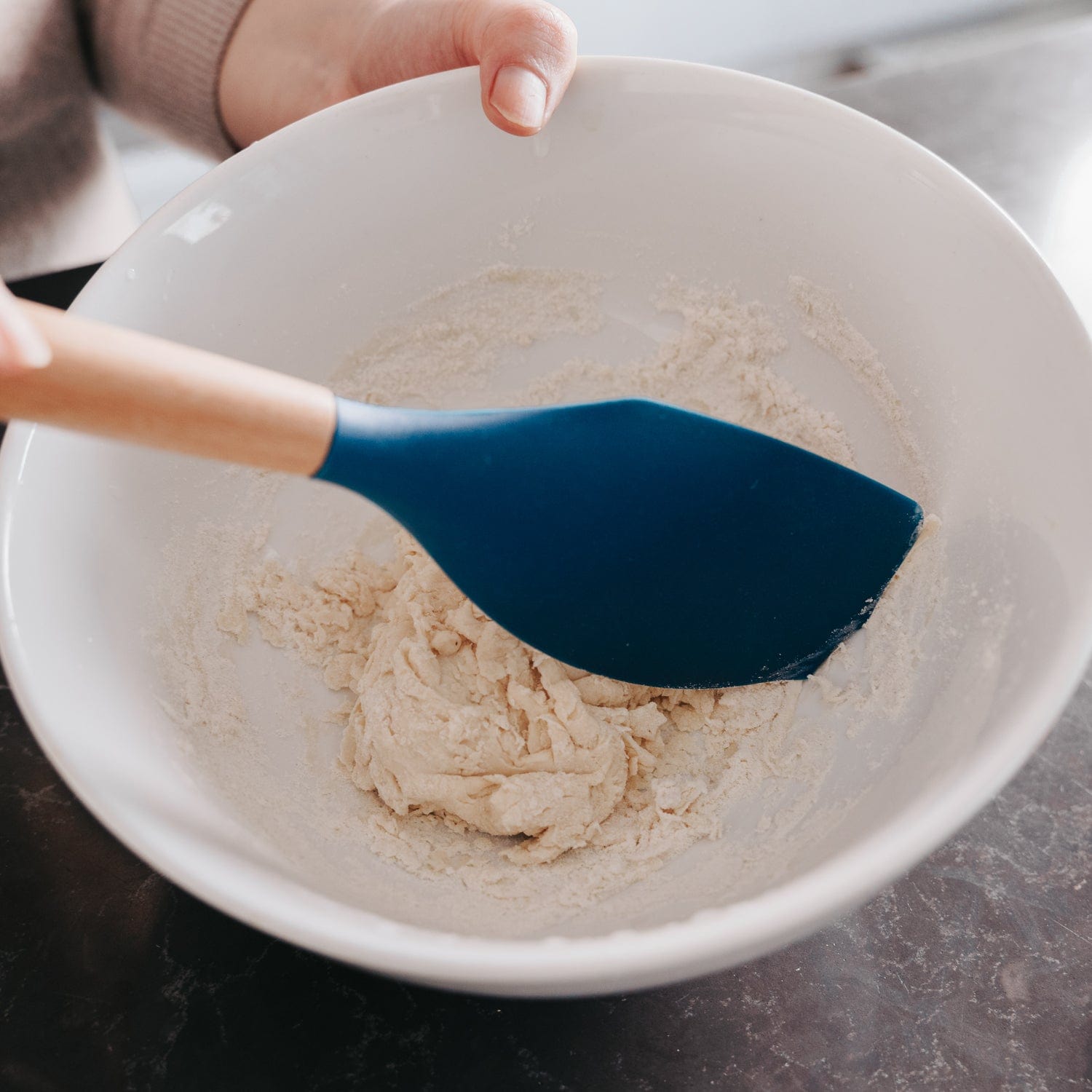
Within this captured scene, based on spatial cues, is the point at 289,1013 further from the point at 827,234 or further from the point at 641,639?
the point at 827,234

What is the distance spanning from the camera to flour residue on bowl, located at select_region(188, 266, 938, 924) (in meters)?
0.88

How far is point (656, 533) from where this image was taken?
957mm

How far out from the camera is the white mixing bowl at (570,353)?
0.61 meters

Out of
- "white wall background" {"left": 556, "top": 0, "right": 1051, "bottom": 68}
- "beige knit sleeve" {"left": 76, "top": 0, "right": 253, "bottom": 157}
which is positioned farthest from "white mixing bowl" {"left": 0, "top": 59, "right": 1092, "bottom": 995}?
"white wall background" {"left": 556, "top": 0, "right": 1051, "bottom": 68}

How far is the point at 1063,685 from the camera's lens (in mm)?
610

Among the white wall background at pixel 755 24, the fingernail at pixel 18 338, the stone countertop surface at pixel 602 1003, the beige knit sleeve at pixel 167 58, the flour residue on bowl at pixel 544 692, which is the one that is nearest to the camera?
the fingernail at pixel 18 338

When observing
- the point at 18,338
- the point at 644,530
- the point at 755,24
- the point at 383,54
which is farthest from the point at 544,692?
the point at 755,24

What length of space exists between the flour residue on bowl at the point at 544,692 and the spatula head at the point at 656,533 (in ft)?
0.12

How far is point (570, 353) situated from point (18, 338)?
730 mm

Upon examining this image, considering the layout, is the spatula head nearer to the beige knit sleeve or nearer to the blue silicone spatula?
the blue silicone spatula

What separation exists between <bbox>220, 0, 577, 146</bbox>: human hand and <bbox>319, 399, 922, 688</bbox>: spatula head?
13.1 inches

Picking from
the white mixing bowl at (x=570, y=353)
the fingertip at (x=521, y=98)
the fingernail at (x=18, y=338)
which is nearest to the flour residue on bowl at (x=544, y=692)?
the white mixing bowl at (x=570, y=353)

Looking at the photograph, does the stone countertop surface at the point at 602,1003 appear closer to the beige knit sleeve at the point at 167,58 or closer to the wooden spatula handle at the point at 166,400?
the wooden spatula handle at the point at 166,400

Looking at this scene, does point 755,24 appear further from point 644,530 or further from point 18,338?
point 18,338
